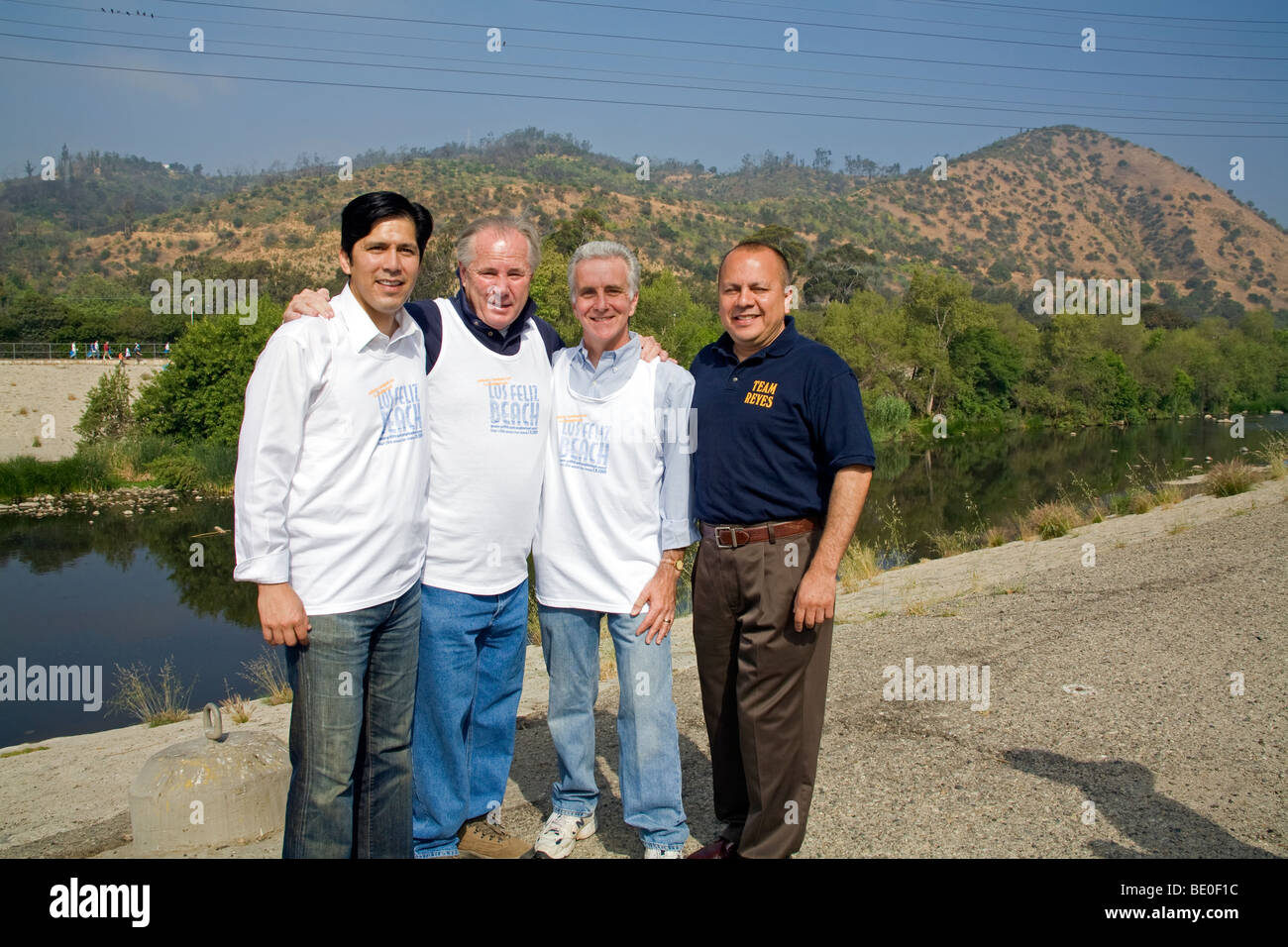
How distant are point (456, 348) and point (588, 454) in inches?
28.2

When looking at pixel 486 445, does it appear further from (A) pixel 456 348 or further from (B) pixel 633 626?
(B) pixel 633 626

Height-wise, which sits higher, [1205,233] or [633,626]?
[1205,233]

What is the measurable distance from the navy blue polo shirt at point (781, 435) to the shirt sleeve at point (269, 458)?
170 centimetres

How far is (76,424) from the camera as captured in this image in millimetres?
38344

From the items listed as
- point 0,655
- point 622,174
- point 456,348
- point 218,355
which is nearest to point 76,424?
point 218,355

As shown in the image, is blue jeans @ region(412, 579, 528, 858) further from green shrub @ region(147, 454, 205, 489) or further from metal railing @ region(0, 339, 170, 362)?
metal railing @ region(0, 339, 170, 362)

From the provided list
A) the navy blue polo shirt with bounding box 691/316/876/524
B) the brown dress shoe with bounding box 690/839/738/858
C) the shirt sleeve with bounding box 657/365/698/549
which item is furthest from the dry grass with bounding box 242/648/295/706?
the navy blue polo shirt with bounding box 691/316/876/524

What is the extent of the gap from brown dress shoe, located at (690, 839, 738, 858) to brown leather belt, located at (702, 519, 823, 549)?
4.37 feet

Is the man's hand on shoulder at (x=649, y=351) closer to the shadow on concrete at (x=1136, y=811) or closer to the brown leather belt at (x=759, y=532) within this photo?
the brown leather belt at (x=759, y=532)

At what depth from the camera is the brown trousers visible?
387cm

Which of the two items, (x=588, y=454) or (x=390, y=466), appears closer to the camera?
(x=390, y=466)

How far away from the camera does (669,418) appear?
405 centimetres
